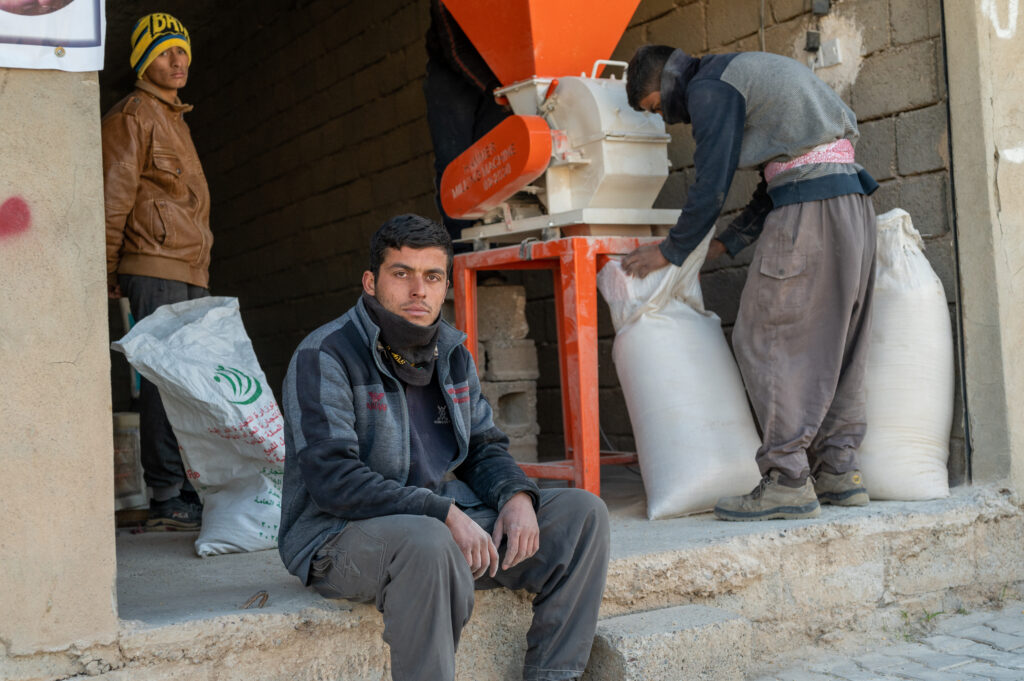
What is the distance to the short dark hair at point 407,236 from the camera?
7.56 feet

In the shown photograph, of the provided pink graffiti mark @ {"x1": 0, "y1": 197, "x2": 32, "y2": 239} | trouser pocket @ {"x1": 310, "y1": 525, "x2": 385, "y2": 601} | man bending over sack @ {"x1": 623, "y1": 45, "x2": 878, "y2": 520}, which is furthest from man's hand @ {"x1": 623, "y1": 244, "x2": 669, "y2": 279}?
pink graffiti mark @ {"x1": 0, "y1": 197, "x2": 32, "y2": 239}

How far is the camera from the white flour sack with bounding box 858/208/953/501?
3.27m

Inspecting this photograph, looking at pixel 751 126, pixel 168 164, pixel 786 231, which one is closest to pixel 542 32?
pixel 751 126

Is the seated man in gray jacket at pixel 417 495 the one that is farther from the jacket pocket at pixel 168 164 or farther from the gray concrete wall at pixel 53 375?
the jacket pocket at pixel 168 164

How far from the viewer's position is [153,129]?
11.2 feet

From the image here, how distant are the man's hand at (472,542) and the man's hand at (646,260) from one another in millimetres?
1292

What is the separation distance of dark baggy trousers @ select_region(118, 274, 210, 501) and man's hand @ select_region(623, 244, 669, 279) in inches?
57.7

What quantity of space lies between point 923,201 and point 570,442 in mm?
1386

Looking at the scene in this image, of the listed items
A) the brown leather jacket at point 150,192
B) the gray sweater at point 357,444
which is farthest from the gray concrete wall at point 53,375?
the brown leather jacket at point 150,192

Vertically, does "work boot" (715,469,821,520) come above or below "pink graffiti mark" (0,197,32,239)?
below

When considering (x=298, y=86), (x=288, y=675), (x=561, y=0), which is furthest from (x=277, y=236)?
(x=288, y=675)

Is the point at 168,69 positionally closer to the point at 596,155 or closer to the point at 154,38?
the point at 154,38

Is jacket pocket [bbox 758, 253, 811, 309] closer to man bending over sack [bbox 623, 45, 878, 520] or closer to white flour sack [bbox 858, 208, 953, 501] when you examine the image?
man bending over sack [bbox 623, 45, 878, 520]

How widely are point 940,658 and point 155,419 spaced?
2425 mm
